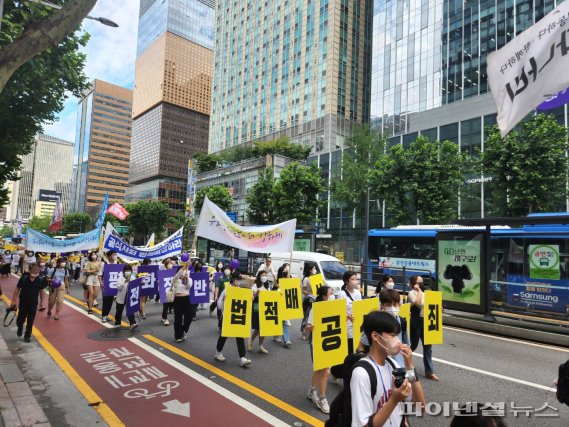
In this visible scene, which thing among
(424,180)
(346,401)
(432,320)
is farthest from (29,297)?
(424,180)

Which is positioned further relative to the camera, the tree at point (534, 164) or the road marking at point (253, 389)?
the tree at point (534, 164)

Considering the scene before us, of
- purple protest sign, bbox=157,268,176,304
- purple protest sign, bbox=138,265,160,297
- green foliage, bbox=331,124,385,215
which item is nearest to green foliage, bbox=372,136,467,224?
green foliage, bbox=331,124,385,215

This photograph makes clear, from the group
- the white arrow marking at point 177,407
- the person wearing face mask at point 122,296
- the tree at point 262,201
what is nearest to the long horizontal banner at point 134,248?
the person wearing face mask at point 122,296

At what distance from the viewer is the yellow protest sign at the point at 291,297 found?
8430 mm

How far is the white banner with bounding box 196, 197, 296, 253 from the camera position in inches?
384

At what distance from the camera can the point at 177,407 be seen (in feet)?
16.7

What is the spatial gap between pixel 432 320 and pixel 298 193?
1088 inches

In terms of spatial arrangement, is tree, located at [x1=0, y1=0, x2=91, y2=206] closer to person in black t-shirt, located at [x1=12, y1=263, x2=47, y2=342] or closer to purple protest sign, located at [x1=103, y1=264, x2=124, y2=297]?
person in black t-shirt, located at [x1=12, y1=263, x2=47, y2=342]

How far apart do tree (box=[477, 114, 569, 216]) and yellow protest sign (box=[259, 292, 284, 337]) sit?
16.7 metres

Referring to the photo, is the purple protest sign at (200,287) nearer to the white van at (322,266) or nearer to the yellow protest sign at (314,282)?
the yellow protest sign at (314,282)

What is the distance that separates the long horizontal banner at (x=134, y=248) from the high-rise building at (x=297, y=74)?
49876mm

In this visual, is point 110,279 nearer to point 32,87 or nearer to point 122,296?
point 122,296

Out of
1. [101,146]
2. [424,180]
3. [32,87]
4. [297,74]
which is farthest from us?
[101,146]

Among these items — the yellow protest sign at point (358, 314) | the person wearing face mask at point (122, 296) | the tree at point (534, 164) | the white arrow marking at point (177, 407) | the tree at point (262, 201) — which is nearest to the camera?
the white arrow marking at point (177, 407)
